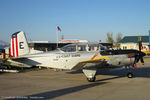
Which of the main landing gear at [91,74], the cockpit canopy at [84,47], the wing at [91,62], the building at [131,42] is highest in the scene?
the building at [131,42]

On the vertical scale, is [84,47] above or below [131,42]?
below

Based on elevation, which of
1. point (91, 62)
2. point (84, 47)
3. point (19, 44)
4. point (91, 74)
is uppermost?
point (19, 44)

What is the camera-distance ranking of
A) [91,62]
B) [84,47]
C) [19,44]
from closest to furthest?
[91,62] < [84,47] < [19,44]

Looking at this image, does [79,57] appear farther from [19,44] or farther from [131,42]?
[131,42]

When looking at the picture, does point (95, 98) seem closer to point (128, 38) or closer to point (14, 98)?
point (14, 98)

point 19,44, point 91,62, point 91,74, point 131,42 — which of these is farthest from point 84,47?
point 131,42

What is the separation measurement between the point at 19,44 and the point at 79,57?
503cm

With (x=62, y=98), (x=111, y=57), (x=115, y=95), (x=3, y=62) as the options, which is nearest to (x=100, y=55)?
(x=111, y=57)

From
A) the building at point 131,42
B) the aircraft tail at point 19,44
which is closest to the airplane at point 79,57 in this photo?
the aircraft tail at point 19,44

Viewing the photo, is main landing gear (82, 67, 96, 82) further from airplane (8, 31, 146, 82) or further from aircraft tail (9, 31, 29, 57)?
aircraft tail (9, 31, 29, 57)

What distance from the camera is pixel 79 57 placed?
1079 cm

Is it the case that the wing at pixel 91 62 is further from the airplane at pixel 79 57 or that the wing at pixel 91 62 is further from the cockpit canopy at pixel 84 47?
the cockpit canopy at pixel 84 47

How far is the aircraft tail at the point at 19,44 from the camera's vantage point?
12414mm

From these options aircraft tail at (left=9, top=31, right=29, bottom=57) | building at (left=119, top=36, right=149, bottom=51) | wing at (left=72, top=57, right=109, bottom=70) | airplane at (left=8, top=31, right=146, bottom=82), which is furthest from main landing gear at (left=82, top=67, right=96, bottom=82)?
building at (left=119, top=36, right=149, bottom=51)
